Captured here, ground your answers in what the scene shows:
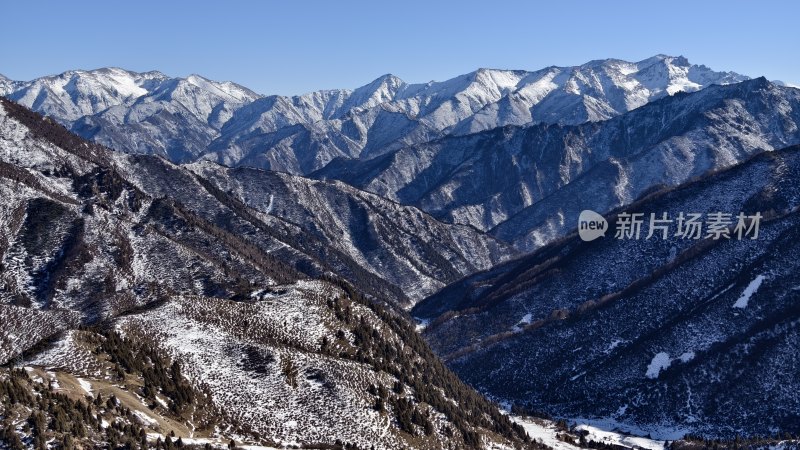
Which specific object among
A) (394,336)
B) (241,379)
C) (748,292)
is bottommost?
(748,292)

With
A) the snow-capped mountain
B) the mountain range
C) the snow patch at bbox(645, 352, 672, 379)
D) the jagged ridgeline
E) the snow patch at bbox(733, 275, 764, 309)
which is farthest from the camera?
the snow patch at bbox(733, 275, 764, 309)

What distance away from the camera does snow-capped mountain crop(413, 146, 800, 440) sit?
12669 centimetres

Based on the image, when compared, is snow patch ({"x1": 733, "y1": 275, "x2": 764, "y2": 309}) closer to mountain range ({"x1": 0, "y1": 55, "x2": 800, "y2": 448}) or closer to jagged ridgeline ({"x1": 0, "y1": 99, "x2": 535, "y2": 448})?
mountain range ({"x1": 0, "y1": 55, "x2": 800, "y2": 448})

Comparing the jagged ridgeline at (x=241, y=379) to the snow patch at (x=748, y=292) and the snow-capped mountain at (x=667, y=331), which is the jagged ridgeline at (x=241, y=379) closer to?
the snow-capped mountain at (x=667, y=331)

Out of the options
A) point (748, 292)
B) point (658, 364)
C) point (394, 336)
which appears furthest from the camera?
point (748, 292)

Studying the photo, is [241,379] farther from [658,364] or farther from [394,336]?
[658,364]

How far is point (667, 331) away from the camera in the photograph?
145 m

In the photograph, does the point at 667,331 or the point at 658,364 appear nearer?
the point at 658,364

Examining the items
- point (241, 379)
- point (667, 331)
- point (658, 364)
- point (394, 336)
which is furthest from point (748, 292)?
point (241, 379)

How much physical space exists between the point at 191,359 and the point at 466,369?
302ft

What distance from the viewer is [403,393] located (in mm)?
86625

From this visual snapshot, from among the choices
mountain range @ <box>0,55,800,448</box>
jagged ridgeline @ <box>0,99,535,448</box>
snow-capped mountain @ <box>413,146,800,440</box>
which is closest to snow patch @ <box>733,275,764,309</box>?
snow-capped mountain @ <box>413,146,800,440</box>

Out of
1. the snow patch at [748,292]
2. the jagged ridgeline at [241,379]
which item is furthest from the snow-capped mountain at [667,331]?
the jagged ridgeline at [241,379]

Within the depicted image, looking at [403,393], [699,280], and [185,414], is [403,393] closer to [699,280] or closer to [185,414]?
[185,414]
